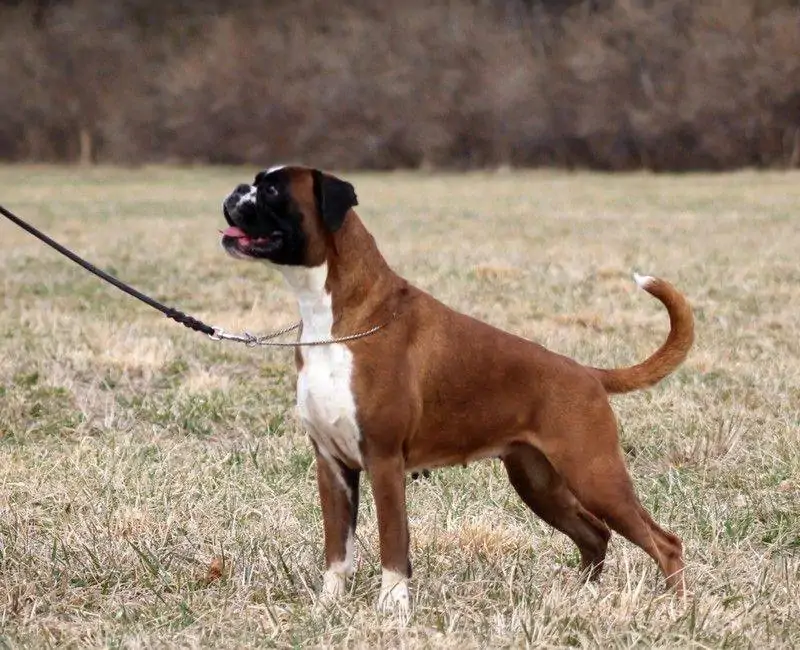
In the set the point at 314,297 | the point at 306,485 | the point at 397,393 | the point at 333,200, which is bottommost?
the point at 306,485

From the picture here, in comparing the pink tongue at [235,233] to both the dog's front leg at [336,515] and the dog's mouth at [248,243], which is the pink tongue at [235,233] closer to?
the dog's mouth at [248,243]

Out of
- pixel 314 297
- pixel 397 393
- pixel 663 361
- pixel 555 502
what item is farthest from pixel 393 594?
pixel 663 361

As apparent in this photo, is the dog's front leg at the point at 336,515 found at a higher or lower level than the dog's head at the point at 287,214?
lower

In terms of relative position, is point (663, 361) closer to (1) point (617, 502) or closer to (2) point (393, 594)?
(1) point (617, 502)

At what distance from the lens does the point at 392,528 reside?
3713 millimetres

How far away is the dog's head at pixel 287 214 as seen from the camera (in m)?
3.68

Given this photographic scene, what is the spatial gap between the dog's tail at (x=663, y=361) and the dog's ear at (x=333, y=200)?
3.46ft

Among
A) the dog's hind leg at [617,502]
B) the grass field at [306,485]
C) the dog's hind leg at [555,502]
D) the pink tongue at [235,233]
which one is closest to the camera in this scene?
the grass field at [306,485]

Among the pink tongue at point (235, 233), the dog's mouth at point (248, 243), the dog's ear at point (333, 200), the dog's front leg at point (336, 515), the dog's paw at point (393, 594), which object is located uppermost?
the dog's ear at point (333, 200)

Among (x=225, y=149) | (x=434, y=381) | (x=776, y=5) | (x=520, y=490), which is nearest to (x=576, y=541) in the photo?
(x=520, y=490)

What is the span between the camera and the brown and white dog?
368 cm

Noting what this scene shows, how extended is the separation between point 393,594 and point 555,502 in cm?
71

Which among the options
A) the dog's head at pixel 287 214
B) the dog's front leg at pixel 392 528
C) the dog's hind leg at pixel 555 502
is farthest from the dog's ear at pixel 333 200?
the dog's hind leg at pixel 555 502

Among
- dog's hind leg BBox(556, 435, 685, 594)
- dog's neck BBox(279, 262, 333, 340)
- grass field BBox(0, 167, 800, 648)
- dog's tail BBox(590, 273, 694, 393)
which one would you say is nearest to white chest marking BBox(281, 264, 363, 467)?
dog's neck BBox(279, 262, 333, 340)
